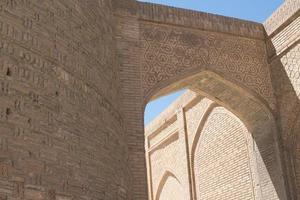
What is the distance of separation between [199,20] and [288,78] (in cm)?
160

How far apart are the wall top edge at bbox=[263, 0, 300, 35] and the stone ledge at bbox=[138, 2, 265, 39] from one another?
0.19 metres

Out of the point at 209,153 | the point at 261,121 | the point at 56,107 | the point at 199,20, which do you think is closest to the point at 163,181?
the point at 209,153

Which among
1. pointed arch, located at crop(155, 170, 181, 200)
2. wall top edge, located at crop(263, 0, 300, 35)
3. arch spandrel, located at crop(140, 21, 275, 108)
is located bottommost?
pointed arch, located at crop(155, 170, 181, 200)

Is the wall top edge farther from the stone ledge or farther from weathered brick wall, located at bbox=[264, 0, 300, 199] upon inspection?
the stone ledge

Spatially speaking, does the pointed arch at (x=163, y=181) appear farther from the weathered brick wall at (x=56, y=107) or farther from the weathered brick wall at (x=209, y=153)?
the weathered brick wall at (x=56, y=107)

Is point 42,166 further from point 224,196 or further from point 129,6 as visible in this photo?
point 224,196

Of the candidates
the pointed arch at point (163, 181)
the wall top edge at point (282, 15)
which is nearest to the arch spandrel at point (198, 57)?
the wall top edge at point (282, 15)

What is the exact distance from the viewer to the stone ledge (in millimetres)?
7279

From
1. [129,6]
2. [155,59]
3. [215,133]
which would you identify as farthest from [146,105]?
[215,133]

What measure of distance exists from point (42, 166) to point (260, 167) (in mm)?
4789

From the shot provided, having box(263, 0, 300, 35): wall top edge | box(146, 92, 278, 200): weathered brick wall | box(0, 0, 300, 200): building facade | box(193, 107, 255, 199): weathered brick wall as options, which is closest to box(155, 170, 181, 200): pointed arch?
box(146, 92, 278, 200): weathered brick wall

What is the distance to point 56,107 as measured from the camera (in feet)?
14.3

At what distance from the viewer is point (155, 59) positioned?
714 centimetres

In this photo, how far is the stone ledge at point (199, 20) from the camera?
23.9ft
